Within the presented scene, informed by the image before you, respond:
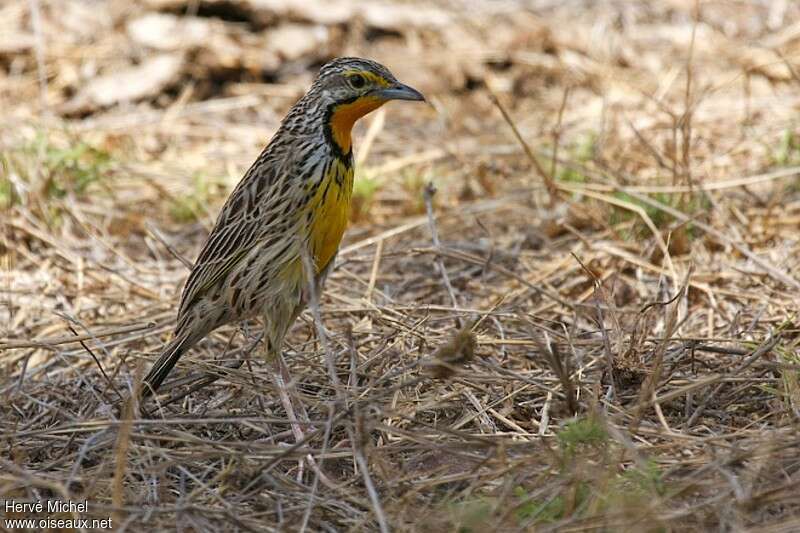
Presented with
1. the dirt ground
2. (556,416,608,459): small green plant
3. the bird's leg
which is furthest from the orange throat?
(556,416,608,459): small green plant

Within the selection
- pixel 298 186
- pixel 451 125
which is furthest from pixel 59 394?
pixel 451 125

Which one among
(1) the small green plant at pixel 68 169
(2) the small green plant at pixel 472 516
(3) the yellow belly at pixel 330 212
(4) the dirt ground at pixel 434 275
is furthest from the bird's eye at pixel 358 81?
(1) the small green plant at pixel 68 169

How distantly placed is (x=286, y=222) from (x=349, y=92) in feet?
2.32

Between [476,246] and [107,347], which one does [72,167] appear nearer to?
[107,347]

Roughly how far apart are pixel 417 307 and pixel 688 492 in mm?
2081

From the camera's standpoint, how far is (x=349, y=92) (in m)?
5.06

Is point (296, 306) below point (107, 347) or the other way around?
the other way around

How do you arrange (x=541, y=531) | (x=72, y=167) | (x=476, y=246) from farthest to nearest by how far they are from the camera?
(x=72, y=167), (x=476, y=246), (x=541, y=531)

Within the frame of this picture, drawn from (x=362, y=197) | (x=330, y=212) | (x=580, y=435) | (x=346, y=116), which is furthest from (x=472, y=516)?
(x=362, y=197)

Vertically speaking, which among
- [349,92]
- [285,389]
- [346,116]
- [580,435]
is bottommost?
[285,389]

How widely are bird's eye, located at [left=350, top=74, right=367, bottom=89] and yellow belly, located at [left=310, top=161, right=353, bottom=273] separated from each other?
40cm

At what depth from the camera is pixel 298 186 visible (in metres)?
4.85

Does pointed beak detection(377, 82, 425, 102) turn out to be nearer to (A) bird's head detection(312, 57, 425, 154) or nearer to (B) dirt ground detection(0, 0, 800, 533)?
(A) bird's head detection(312, 57, 425, 154)

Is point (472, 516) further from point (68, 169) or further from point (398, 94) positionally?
point (68, 169)
